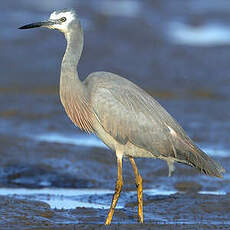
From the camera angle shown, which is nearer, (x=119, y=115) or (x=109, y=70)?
(x=119, y=115)

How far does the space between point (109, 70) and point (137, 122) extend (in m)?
8.53

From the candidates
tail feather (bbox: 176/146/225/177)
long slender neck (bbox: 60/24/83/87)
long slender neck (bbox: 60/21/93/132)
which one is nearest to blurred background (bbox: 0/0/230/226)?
tail feather (bbox: 176/146/225/177)

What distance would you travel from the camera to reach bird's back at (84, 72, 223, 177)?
7.38 m

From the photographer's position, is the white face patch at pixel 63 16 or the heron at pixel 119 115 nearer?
the heron at pixel 119 115

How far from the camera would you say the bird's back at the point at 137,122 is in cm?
738

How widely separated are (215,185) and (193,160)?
226 cm

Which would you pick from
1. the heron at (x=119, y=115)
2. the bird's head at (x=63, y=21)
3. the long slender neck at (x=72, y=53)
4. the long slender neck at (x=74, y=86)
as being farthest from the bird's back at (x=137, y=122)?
the bird's head at (x=63, y=21)

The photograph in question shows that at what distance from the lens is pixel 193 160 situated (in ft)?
24.9

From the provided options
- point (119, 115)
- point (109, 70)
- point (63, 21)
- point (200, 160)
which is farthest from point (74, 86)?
point (109, 70)

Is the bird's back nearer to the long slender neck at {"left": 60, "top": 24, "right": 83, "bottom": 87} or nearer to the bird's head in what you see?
the long slender neck at {"left": 60, "top": 24, "right": 83, "bottom": 87}

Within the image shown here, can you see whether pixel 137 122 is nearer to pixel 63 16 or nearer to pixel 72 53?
pixel 72 53

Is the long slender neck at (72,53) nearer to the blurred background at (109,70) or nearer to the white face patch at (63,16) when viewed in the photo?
the white face patch at (63,16)

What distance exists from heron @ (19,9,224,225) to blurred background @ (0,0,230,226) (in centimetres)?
88

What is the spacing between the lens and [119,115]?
7379 mm
